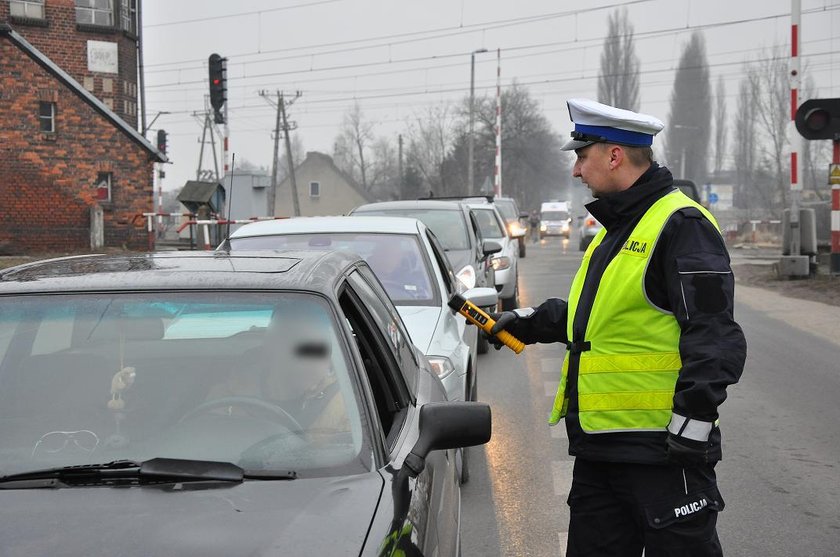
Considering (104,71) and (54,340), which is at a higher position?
(104,71)

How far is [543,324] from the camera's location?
379cm

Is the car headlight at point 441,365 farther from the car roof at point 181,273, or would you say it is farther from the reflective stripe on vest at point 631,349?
the reflective stripe on vest at point 631,349

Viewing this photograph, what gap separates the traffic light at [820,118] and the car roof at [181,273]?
47.9 feet

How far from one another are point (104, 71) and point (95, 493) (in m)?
37.9

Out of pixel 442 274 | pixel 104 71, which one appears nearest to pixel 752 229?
pixel 104 71

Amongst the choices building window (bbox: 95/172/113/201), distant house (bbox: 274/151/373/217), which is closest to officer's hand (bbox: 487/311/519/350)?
building window (bbox: 95/172/113/201)

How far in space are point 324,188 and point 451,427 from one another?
88.9 m

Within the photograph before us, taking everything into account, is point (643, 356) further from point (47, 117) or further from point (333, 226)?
point (47, 117)

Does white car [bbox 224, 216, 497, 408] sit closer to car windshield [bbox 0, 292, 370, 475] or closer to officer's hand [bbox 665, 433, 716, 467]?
car windshield [bbox 0, 292, 370, 475]

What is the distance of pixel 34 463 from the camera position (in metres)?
A: 2.73

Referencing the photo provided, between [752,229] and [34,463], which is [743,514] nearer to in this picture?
[34,463]

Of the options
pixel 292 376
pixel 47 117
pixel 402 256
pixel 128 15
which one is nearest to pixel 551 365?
pixel 402 256

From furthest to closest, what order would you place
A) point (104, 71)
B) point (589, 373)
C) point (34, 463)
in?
point (104, 71)
point (589, 373)
point (34, 463)

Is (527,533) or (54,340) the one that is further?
(527,533)
